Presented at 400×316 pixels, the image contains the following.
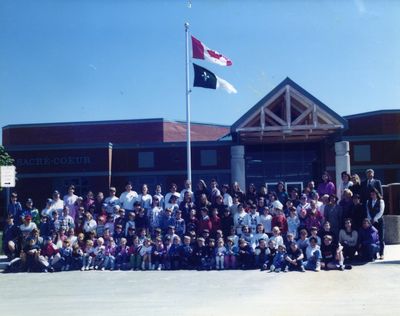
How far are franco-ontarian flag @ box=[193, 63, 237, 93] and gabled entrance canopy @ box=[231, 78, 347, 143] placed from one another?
159cm

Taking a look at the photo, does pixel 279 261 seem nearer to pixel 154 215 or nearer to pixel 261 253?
pixel 261 253

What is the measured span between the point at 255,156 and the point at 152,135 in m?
21.8

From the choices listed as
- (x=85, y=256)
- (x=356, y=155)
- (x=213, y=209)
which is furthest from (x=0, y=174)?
(x=356, y=155)

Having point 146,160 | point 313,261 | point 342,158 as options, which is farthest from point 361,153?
point 313,261

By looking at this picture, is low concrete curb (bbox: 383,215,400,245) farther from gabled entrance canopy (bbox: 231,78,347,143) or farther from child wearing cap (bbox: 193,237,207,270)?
child wearing cap (bbox: 193,237,207,270)

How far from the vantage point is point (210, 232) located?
13297 mm

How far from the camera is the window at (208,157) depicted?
33469 millimetres

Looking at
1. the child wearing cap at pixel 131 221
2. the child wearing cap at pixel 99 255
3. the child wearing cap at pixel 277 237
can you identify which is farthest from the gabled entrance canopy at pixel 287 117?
the child wearing cap at pixel 99 255

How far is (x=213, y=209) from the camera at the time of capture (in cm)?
1348

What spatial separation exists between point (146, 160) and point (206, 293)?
2487 cm

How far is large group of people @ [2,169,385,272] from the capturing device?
1234cm

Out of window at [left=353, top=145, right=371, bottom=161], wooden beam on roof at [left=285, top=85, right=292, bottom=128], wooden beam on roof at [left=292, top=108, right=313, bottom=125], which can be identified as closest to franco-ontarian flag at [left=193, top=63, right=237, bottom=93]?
wooden beam on roof at [left=285, top=85, right=292, bottom=128]

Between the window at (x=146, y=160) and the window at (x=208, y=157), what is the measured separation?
11.3ft

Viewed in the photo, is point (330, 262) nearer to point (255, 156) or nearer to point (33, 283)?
point (33, 283)
